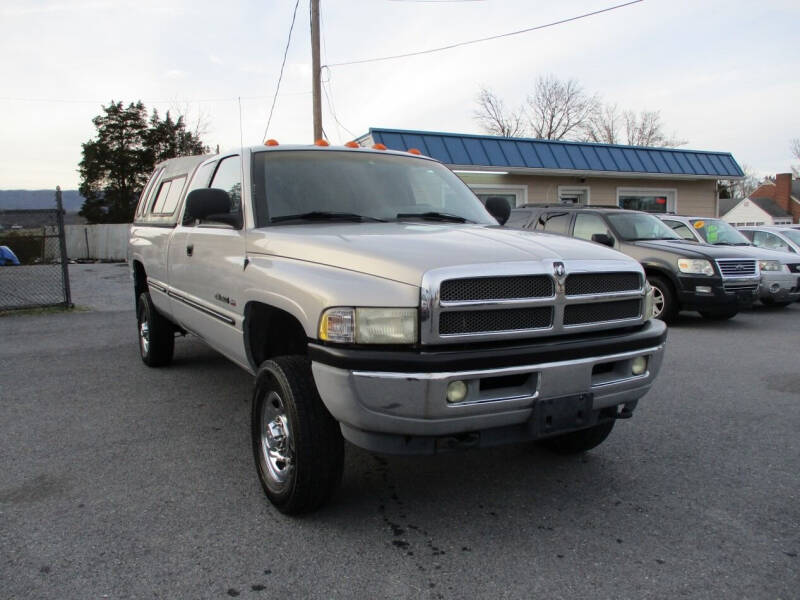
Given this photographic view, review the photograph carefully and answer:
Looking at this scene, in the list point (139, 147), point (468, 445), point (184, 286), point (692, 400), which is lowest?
point (692, 400)

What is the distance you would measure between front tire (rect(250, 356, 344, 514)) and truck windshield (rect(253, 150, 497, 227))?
1009mm

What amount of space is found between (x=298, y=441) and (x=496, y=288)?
116cm

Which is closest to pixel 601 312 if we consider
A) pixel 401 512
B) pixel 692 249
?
pixel 401 512

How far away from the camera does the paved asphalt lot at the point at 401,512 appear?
2629mm

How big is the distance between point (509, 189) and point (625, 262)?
1425 centimetres

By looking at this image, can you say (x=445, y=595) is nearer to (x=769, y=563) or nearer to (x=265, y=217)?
(x=769, y=563)

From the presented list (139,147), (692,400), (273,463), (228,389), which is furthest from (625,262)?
(139,147)

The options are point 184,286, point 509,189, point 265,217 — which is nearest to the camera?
point 265,217

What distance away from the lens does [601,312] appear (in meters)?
3.13

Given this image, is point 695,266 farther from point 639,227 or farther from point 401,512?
point 401,512

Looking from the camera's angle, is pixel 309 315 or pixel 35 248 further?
pixel 35 248

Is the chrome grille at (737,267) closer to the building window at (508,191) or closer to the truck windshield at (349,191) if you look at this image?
the truck windshield at (349,191)

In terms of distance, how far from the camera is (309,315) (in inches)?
112

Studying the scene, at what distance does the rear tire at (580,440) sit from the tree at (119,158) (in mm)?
46588
